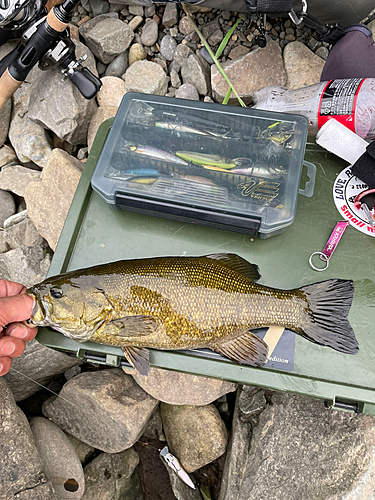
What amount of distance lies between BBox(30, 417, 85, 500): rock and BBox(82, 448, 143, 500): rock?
0.18 metres

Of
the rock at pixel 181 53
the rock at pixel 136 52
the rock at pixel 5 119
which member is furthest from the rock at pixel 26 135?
the rock at pixel 181 53

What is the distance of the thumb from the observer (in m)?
2.04

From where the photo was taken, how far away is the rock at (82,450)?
3.22 m

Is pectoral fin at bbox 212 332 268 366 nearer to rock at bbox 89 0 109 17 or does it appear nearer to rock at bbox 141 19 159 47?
rock at bbox 141 19 159 47

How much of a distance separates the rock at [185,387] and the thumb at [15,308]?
3.72ft

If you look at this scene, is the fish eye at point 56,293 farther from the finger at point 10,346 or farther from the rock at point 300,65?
the rock at point 300,65

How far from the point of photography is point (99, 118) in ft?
12.0

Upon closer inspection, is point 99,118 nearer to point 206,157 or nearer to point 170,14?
point 170,14

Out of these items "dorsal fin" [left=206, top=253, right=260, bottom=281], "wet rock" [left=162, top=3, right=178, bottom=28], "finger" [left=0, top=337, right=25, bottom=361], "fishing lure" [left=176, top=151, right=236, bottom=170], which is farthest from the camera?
"wet rock" [left=162, top=3, right=178, bottom=28]

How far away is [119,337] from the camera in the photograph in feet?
7.03

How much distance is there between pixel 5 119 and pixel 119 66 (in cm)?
131

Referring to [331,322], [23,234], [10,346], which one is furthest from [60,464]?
[331,322]

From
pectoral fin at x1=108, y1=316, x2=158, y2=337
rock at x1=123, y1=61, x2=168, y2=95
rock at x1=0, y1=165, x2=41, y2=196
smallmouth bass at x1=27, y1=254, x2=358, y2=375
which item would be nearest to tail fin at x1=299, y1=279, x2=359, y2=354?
smallmouth bass at x1=27, y1=254, x2=358, y2=375

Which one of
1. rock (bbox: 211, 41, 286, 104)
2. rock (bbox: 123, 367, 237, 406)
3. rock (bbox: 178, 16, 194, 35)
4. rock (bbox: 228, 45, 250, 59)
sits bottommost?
rock (bbox: 123, 367, 237, 406)
